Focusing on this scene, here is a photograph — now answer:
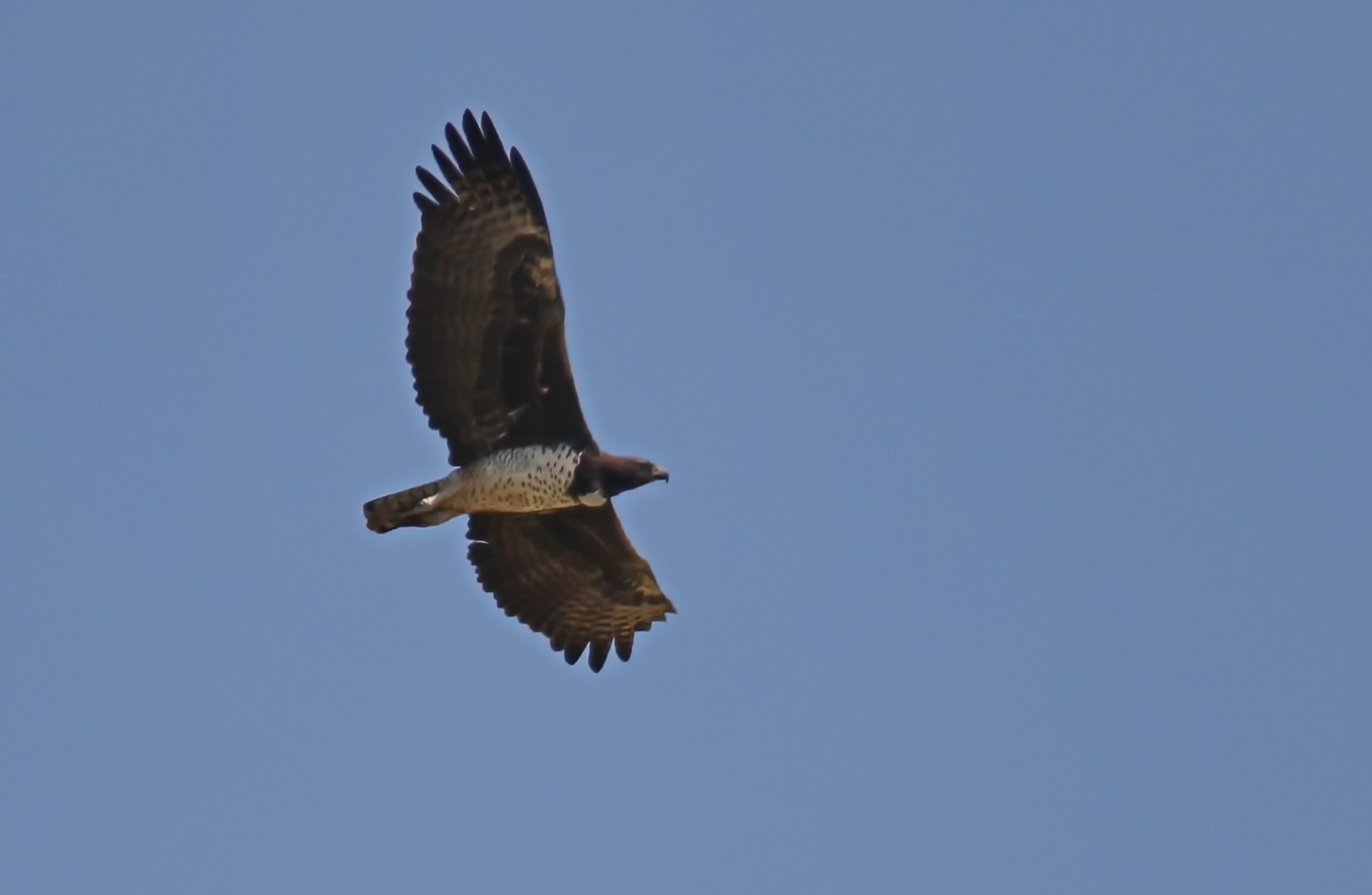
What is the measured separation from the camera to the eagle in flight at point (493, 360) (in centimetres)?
1516

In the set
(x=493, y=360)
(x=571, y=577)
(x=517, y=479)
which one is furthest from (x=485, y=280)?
(x=571, y=577)

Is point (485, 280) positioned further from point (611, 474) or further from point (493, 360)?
point (611, 474)

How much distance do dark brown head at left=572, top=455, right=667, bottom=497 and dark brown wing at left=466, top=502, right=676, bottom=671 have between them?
0.72m

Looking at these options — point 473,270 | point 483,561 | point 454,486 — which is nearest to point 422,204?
point 473,270

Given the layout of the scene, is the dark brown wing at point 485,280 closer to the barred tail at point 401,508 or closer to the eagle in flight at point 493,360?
the eagle in flight at point 493,360

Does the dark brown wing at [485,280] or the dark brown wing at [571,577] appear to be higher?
the dark brown wing at [485,280]

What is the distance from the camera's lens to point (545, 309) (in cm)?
1521

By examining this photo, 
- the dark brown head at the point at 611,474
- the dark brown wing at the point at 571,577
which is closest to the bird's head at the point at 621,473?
the dark brown head at the point at 611,474

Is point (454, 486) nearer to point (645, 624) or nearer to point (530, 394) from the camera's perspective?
point (530, 394)

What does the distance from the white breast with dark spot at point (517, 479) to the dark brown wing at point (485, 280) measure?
0.41 metres

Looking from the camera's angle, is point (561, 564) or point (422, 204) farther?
point (561, 564)

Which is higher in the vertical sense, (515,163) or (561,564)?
(515,163)

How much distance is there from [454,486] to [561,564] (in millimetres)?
1558

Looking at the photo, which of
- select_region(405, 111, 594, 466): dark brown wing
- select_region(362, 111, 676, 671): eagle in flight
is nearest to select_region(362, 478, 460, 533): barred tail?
select_region(362, 111, 676, 671): eagle in flight
